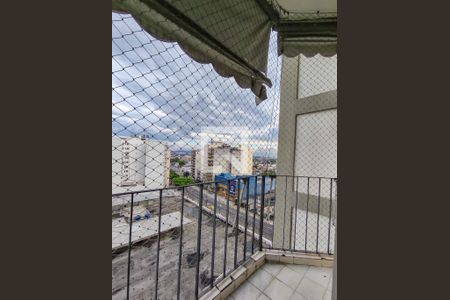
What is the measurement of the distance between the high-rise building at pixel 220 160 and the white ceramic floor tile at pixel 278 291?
39.3 inches

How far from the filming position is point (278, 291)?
1.48 m

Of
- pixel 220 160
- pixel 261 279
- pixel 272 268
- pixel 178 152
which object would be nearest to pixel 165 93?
pixel 178 152

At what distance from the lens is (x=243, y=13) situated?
133 cm

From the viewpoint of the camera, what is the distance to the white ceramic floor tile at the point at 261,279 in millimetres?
1554

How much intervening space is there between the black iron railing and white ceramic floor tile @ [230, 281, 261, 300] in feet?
0.51

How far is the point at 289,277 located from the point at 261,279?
27cm

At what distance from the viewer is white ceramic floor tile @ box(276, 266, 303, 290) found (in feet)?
5.16

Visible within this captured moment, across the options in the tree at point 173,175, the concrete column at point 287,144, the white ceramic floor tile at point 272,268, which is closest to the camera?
the tree at point 173,175

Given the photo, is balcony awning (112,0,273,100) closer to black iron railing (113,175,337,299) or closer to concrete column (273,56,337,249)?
black iron railing (113,175,337,299)

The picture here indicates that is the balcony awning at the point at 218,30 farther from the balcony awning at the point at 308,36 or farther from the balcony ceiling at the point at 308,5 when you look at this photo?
the balcony ceiling at the point at 308,5

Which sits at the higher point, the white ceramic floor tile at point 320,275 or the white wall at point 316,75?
the white wall at point 316,75

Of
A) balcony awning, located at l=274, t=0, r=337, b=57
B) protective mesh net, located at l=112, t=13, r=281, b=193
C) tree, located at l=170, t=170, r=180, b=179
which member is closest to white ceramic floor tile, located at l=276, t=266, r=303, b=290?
protective mesh net, located at l=112, t=13, r=281, b=193

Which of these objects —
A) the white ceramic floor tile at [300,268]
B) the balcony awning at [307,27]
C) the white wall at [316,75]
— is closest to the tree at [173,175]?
the white ceramic floor tile at [300,268]

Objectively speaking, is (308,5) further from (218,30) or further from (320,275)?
(320,275)
